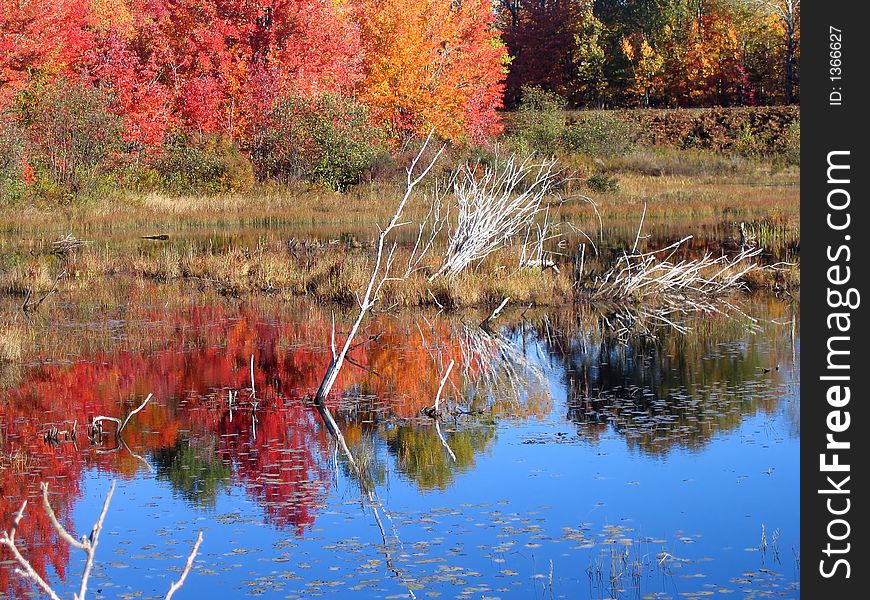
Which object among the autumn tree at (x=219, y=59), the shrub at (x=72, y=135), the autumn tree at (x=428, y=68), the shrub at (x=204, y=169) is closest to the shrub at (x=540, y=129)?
the autumn tree at (x=428, y=68)

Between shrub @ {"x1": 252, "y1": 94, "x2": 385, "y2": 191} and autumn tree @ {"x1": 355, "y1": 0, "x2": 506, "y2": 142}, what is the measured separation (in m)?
7.46

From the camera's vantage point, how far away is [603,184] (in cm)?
3803

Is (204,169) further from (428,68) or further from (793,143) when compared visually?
(793,143)

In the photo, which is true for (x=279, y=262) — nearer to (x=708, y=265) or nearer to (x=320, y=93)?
(x=708, y=265)

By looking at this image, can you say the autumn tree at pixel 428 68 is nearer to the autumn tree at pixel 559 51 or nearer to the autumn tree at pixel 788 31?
the autumn tree at pixel 559 51

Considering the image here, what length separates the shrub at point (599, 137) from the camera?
44.3 metres

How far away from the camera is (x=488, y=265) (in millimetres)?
20531

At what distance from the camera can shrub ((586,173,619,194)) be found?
37719 millimetres

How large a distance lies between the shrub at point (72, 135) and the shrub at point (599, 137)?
52.2ft

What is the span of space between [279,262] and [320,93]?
1862cm

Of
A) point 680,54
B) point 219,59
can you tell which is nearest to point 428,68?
point 219,59

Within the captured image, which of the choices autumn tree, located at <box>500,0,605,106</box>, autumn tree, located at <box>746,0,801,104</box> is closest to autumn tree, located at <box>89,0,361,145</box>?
autumn tree, located at <box>500,0,605,106</box>
